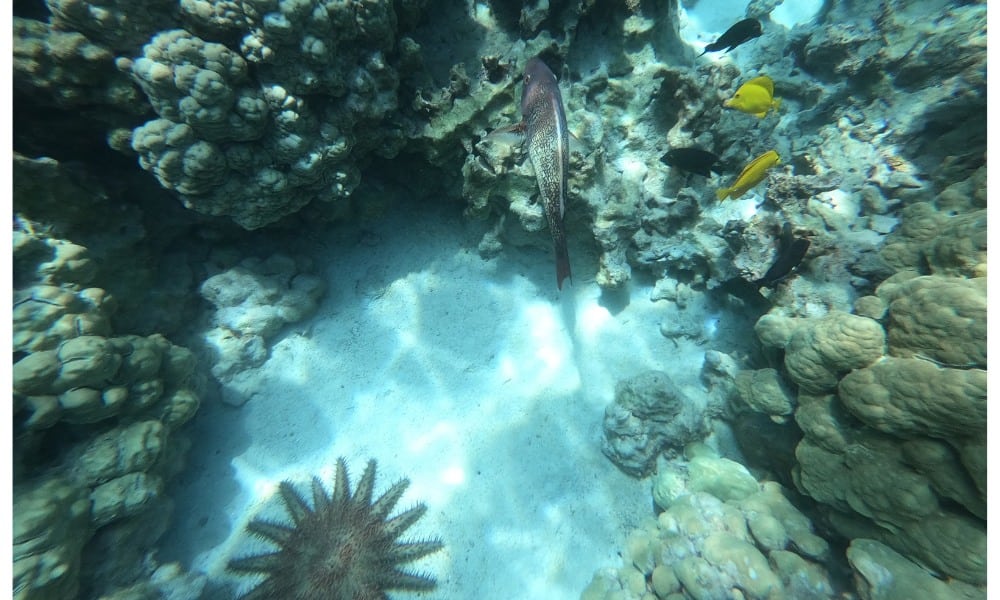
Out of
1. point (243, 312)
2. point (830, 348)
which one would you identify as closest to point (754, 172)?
point (830, 348)

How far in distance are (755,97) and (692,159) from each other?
0.69 meters

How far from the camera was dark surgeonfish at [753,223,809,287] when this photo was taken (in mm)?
3287

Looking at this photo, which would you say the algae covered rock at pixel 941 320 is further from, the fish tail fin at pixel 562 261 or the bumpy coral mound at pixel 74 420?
the bumpy coral mound at pixel 74 420

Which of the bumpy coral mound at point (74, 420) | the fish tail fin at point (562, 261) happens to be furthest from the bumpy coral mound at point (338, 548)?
the fish tail fin at point (562, 261)

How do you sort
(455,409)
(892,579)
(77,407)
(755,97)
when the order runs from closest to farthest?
(892,579)
(77,407)
(755,97)
(455,409)

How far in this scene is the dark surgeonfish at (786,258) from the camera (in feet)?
10.8

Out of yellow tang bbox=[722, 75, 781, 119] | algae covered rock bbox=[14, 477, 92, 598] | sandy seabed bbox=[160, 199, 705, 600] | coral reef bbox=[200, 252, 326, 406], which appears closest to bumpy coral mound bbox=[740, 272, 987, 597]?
sandy seabed bbox=[160, 199, 705, 600]

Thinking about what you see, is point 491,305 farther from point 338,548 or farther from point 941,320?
point 941,320

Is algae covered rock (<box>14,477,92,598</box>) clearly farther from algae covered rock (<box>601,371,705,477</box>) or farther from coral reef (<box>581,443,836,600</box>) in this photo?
algae covered rock (<box>601,371,705,477</box>)

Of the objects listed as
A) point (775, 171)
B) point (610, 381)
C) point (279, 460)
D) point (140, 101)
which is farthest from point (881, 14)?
point (279, 460)

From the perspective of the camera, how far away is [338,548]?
309 cm

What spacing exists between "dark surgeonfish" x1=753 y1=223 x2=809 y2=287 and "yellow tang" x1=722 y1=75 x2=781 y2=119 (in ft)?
3.66

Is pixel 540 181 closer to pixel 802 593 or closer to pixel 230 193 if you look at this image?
pixel 230 193

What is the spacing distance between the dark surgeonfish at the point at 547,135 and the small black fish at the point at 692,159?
1238 mm
